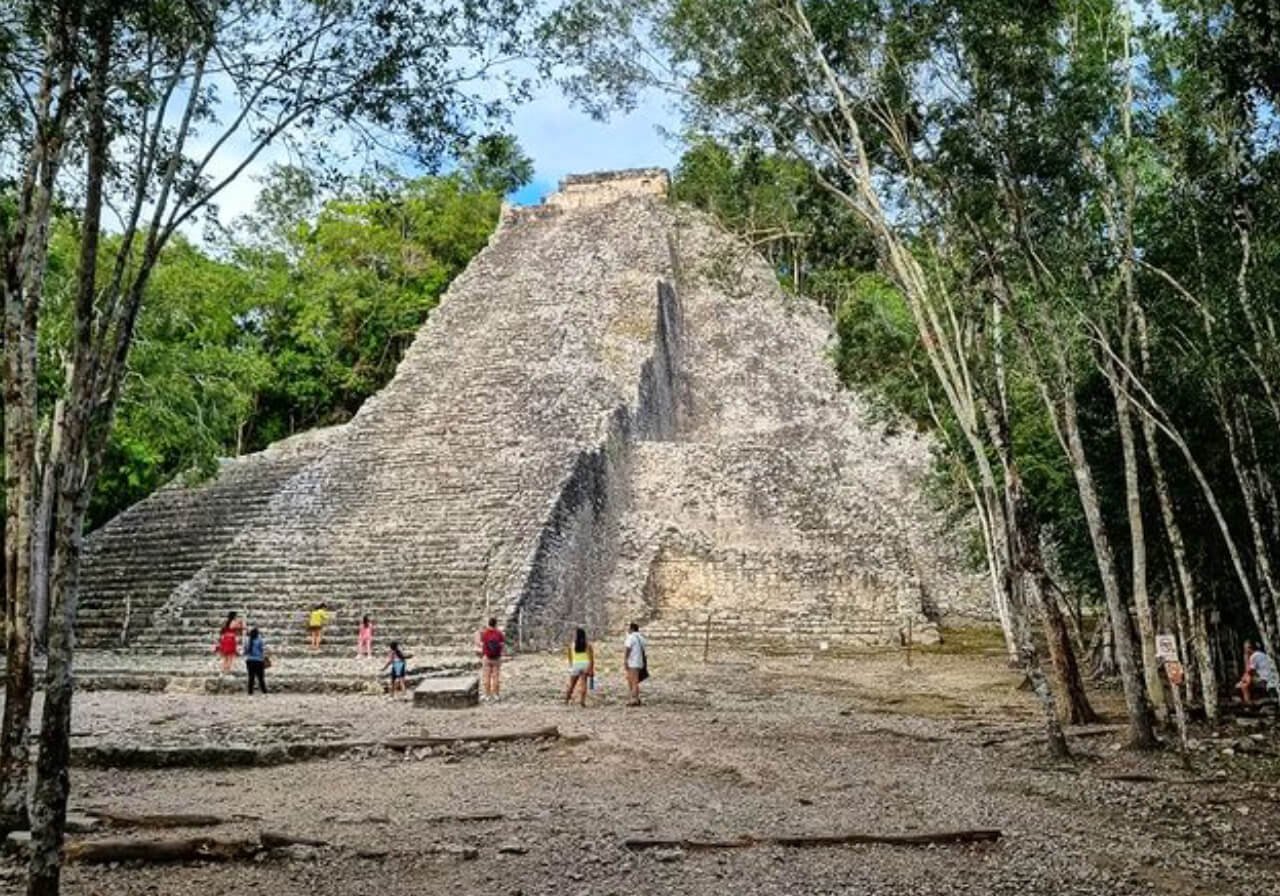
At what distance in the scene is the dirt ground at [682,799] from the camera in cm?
504

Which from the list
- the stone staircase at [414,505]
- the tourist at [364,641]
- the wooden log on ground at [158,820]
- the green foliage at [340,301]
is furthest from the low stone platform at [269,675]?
the green foliage at [340,301]

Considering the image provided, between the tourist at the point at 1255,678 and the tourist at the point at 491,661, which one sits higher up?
the tourist at the point at 491,661

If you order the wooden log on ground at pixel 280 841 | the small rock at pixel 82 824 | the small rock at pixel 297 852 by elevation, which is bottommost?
the small rock at pixel 297 852

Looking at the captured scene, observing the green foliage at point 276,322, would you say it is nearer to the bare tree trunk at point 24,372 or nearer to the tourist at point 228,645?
the tourist at point 228,645

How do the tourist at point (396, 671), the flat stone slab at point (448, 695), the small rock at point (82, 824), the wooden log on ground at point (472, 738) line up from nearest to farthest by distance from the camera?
the small rock at point (82, 824) → the wooden log on ground at point (472, 738) → the flat stone slab at point (448, 695) → the tourist at point (396, 671)

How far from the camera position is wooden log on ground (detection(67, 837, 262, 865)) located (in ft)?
16.7

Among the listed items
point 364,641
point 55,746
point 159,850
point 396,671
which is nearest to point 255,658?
point 396,671

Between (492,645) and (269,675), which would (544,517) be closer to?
(269,675)

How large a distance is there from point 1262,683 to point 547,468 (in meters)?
10.8

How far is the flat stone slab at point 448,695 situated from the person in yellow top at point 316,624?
4212 mm

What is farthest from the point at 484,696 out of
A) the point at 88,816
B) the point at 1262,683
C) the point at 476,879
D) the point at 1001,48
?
the point at 1262,683

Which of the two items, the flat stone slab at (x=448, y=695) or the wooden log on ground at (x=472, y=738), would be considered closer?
the wooden log on ground at (x=472, y=738)

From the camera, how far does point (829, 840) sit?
18.3 ft

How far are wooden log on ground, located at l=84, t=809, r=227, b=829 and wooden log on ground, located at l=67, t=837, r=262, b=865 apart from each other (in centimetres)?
47
